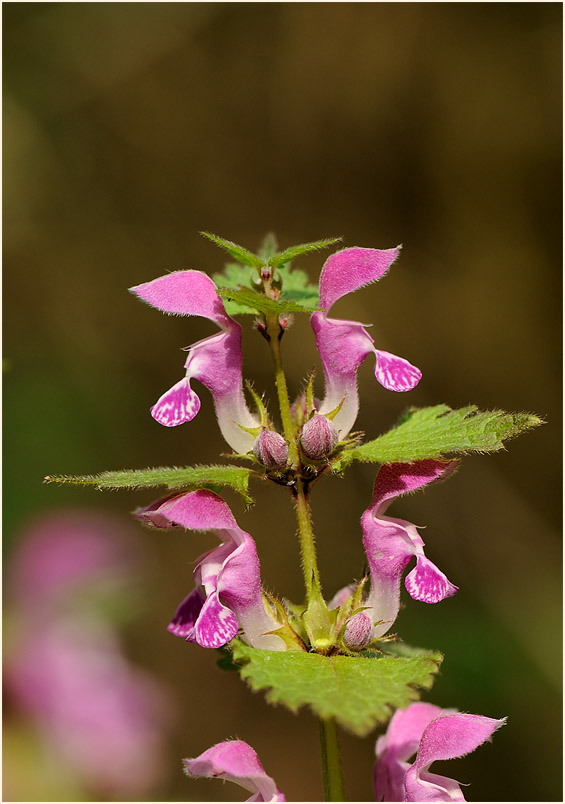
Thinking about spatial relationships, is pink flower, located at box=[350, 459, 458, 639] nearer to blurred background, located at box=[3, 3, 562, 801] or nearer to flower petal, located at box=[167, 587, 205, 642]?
flower petal, located at box=[167, 587, 205, 642]

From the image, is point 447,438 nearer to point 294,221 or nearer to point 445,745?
point 445,745

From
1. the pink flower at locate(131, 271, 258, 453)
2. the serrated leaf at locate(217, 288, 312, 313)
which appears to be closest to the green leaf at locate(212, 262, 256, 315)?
the pink flower at locate(131, 271, 258, 453)

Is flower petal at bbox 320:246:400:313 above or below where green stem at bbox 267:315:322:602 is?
above

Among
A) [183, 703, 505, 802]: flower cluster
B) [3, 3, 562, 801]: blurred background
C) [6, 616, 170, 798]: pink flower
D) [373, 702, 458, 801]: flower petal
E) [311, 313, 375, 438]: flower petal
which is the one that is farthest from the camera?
[3, 3, 562, 801]: blurred background

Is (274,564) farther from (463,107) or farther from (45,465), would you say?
(463,107)

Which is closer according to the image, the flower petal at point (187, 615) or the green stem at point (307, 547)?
the green stem at point (307, 547)

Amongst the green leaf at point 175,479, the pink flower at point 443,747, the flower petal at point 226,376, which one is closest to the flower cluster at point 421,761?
the pink flower at point 443,747

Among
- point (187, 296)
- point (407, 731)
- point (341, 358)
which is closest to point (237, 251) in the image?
point (187, 296)

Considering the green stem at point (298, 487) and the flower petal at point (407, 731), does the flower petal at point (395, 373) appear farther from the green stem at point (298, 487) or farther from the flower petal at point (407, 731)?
the flower petal at point (407, 731)
